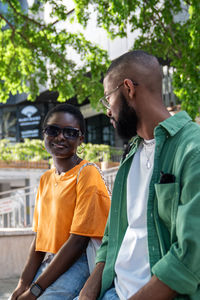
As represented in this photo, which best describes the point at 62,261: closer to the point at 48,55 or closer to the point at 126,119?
the point at 126,119

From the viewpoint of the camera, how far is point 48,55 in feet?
36.0

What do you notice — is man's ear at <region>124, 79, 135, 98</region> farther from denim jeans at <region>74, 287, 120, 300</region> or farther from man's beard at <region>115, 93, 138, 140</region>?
denim jeans at <region>74, 287, 120, 300</region>

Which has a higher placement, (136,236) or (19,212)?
(136,236)

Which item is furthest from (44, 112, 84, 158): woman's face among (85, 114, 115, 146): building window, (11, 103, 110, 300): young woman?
(85, 114, 115, 146): building window

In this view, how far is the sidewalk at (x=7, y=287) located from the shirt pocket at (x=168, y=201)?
4.41 metres

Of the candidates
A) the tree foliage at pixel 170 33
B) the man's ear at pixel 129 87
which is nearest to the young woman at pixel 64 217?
the man's ear at pixel 129 87

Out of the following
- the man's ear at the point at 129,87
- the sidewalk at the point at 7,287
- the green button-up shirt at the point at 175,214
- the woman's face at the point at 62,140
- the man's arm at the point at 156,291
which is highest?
the man's ear at the point at 129,87

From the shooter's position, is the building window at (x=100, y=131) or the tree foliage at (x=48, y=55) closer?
→ the tree foliage at (x=48, y=55)

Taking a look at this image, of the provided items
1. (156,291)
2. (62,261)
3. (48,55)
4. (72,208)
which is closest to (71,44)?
(48,55)

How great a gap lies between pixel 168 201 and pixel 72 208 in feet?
3.39

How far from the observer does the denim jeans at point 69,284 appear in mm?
2326

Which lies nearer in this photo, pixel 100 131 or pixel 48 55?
pixel 48 55

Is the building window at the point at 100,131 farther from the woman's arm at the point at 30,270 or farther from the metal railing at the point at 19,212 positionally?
the woman's arm at the point at 30,270

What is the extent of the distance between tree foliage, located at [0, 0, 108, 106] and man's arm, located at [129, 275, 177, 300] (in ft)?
30.6
